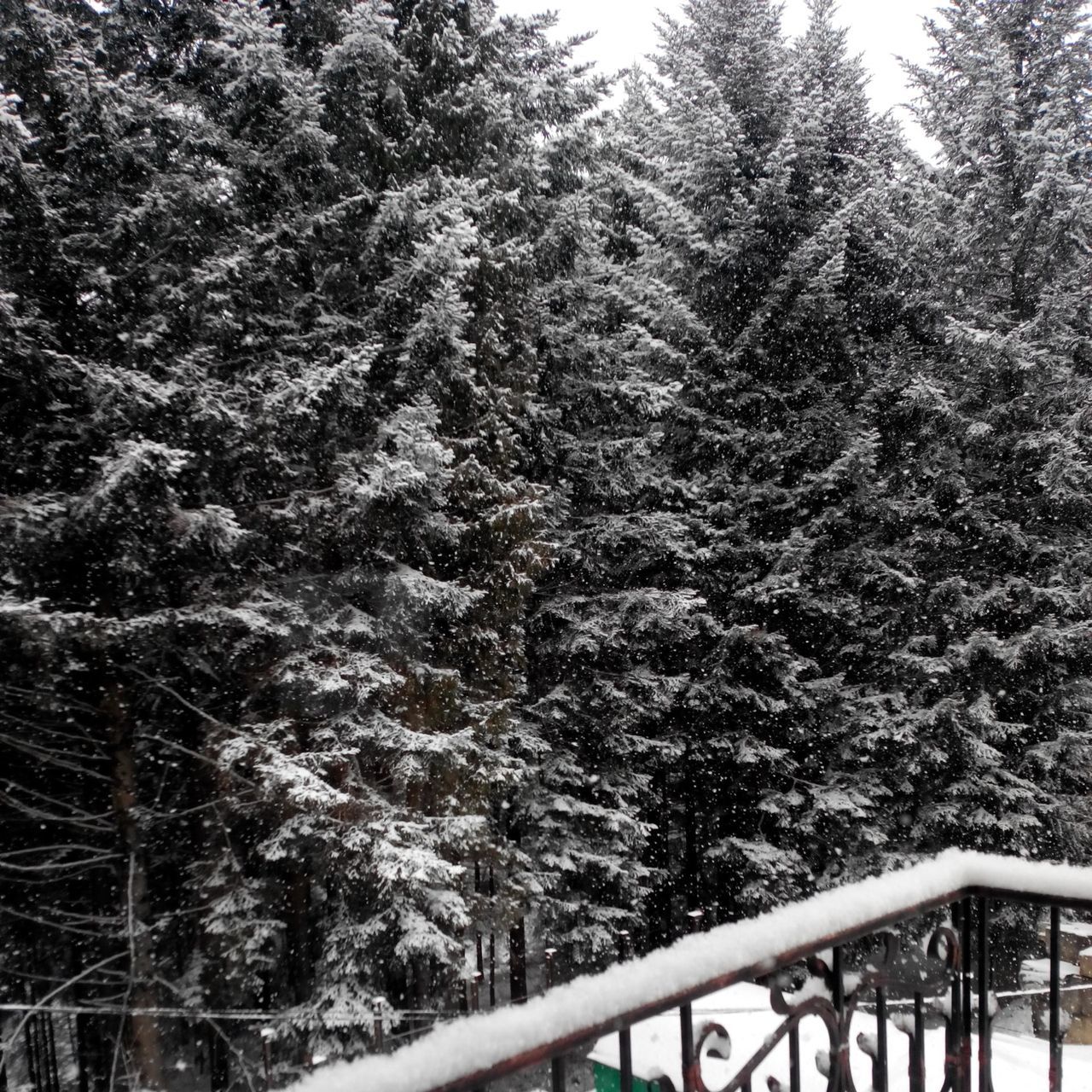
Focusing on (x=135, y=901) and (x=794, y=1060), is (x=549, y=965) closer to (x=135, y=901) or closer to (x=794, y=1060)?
(x=135, y=901)

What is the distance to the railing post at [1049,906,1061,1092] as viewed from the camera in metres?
1.81

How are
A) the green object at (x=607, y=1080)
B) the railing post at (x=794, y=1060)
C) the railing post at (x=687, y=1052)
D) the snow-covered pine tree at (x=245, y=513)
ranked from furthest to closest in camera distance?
the snow-covered pine tree at (x=245, y=513) → the green object at (x=607, y=1080) → the railing post at (x=794, y=1060) → the railing post at (x=687, y=1052)

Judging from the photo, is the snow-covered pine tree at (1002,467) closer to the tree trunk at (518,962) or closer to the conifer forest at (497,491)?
the conifer forest at (497,491)

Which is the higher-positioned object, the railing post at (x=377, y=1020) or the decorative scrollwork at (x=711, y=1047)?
the decorative scrollwork at (x=711, y=1047)

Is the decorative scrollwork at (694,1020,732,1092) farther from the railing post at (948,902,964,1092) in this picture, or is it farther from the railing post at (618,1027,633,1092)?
the railing post at (948,902,964,1092)

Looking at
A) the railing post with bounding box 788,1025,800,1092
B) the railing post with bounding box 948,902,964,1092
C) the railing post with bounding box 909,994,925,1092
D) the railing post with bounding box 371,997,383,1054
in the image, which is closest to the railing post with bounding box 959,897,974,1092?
the railing post with bounding box 948,902,964,1092

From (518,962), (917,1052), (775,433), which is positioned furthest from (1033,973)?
(917,1052)

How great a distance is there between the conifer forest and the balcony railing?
5518mm

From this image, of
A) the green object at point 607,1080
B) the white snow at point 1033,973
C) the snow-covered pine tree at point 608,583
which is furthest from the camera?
the snow-covered pine tree at point 608,583

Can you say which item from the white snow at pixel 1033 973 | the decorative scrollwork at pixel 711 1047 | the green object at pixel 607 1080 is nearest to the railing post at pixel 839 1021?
the decorative scrollwork at pixel 711 1047

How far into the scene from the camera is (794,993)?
153cm

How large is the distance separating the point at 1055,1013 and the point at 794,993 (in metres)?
0.82

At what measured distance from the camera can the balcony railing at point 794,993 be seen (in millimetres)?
972

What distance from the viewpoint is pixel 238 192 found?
25.7ft
